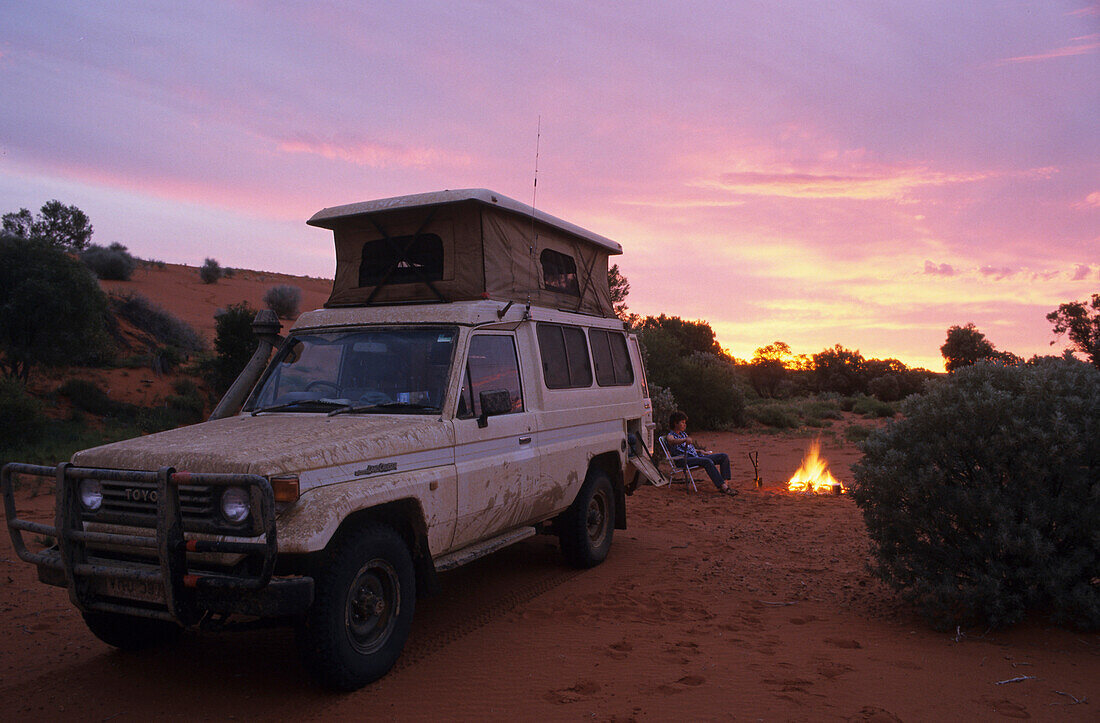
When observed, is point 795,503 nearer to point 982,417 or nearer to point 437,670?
point 982,417

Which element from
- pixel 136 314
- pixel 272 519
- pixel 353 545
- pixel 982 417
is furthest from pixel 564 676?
pixel 136 314

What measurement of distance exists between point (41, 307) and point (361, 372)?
550 inches

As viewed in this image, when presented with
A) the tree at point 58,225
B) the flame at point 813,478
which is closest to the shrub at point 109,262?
the tree at point 58,225

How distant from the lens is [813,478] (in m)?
13.0

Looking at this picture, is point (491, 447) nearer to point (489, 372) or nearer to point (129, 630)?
point (489, 372)

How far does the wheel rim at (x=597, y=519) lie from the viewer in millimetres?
7195

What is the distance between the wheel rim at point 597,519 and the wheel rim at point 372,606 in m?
2.97

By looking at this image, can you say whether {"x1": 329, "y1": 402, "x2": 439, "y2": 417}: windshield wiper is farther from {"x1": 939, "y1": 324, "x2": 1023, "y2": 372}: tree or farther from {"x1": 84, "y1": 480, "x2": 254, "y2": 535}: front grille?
{"x1": 939, "y1": 324, "x2": 1023, "y2": 372}: tree

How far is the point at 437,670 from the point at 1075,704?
357 cm

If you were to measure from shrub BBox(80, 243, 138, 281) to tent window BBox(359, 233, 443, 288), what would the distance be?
29.3 meters

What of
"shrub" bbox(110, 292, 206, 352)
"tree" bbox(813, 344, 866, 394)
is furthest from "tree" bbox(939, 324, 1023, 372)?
"shrub" bbox(110, 292, 206, 352)

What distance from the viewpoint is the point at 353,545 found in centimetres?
402

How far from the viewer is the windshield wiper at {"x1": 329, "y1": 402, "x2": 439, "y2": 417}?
4875 mm

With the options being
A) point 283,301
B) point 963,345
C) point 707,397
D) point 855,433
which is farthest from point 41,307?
point 963,345
